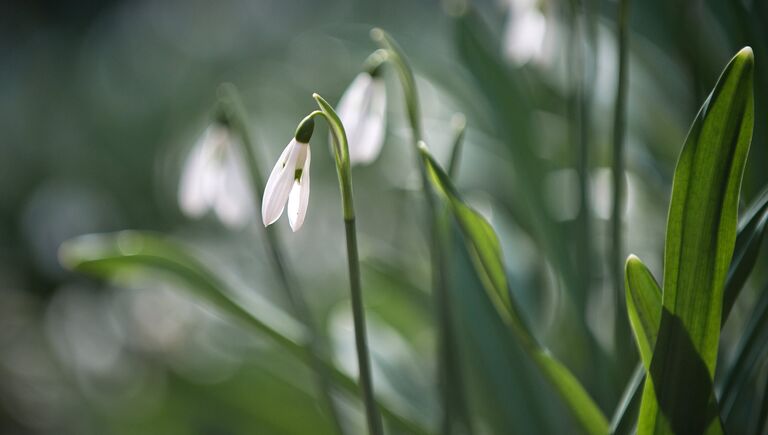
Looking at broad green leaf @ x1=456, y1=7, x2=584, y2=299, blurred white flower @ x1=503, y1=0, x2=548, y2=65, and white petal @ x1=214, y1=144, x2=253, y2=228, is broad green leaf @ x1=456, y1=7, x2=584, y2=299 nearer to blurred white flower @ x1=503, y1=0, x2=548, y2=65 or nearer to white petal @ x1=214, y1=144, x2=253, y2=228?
blurred white flower @ x1=503, y1=0, x2=548, y2=65

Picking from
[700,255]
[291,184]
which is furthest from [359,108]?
[700,255]

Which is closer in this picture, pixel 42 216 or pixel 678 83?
pixel 678 83

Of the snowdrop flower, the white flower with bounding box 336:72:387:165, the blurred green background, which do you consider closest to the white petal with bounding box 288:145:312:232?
the snowdrop flower

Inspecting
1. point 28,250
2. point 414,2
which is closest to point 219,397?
point 28,250

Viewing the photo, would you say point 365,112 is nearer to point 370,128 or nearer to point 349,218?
point 370,128

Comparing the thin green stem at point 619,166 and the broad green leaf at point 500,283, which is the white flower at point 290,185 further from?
the thin green stem at point 619,166

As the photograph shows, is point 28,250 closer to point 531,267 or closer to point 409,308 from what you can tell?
point 409,308
